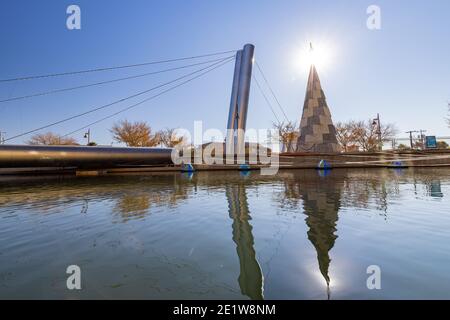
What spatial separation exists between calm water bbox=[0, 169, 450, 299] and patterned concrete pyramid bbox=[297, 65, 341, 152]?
18.0 m

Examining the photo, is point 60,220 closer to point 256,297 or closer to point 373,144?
point 256,297

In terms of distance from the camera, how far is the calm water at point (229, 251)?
188 cm

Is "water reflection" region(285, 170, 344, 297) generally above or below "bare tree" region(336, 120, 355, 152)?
below

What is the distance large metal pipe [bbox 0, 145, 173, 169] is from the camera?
12.4 meters

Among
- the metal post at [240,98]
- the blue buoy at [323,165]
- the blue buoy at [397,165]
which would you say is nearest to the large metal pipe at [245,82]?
the metal post at [240,98]

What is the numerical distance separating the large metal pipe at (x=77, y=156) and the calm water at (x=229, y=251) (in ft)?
32.6

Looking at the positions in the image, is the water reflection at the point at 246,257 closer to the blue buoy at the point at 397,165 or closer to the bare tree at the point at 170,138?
the blue buoy at the point at 397,165

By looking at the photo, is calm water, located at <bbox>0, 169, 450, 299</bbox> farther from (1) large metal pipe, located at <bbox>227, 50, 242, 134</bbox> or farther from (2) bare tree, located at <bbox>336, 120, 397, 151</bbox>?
(2) bare tree, located at <bbox>336, 120, 397, 151</bbox>

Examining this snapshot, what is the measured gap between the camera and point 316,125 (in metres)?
22.4

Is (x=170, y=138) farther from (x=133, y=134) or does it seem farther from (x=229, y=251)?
(x=229, y=251)

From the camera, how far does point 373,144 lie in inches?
1757

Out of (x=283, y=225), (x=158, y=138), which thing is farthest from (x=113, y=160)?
(x=158, y=138)

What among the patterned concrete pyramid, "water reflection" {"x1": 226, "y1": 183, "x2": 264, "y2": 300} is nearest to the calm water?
"water reflection" {"x1": 226, "y1": 183, "x2": 264, "y2": 300}

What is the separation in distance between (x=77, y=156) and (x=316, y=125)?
1998 centimetres
